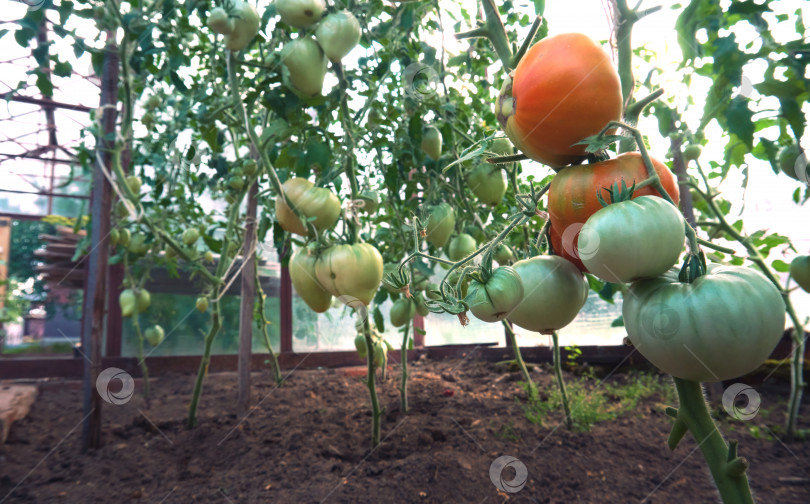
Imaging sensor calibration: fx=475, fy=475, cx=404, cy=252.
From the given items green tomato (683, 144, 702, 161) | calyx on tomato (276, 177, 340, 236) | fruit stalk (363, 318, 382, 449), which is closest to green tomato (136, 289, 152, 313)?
fruit stalk (363, 318, 382, 449)

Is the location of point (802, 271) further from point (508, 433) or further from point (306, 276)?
point (508, 433)

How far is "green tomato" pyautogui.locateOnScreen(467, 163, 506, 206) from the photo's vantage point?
4.17 feet

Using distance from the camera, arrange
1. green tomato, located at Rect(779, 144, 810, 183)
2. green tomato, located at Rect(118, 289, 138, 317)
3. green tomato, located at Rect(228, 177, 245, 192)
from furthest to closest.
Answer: green tomato, located at Rect(118, 289, 138, 317) → green tomato, located at Rect(228, 177, 245, 192) → green tomato, located at Rect(779, 144, 810, 183)

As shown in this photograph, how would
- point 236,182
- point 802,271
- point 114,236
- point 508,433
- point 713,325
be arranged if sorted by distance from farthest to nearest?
point 114,236 < point 236,182 < point 508,433 < point 802,271 < point 713,325

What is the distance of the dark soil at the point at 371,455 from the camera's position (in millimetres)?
1245

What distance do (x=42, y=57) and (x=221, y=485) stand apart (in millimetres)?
1315

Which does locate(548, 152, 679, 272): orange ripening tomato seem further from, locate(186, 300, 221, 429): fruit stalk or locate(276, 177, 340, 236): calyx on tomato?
locate(186, 300, 221, 429): fruit stalk

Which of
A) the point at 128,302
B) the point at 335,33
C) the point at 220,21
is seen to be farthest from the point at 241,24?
the point at 128,302

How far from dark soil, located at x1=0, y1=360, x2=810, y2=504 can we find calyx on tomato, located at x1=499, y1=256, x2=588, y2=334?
3.07ft

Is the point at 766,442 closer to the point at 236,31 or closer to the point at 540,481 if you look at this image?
the point at 540,481

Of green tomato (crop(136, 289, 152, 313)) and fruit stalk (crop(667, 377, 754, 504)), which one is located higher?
green tomato (crop(136, 289, 152, 313))

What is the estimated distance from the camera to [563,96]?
0.36 meters

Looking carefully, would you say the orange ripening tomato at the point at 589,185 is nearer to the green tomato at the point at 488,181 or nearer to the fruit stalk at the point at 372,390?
the green tomato at the point at 488,181

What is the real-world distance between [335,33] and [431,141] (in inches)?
16.9
